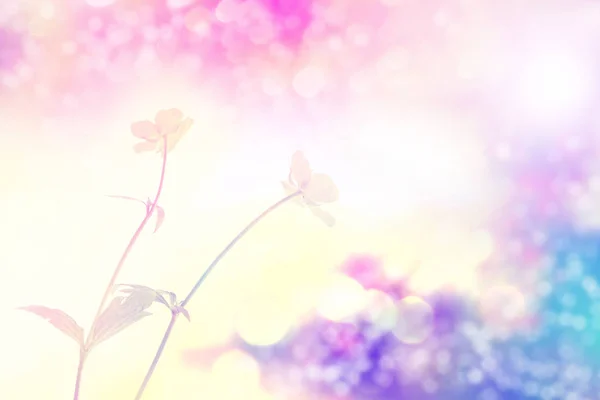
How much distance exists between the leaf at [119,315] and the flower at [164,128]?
130 millimetres

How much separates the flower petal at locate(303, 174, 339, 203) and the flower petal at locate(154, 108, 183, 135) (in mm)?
126

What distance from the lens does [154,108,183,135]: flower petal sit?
1.62ft

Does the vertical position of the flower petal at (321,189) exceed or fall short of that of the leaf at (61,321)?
it exceeds it

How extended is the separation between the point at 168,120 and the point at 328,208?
0.22m

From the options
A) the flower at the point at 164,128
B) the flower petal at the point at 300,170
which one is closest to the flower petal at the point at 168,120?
the flower at the point at 164,128

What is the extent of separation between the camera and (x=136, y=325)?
1.93 ft

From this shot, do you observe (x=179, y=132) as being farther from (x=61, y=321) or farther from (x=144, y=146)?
(x=61, y=321)

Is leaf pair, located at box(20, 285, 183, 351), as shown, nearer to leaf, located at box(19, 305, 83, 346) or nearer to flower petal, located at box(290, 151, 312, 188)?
leaf, located at box(19, 305, 83, 346)

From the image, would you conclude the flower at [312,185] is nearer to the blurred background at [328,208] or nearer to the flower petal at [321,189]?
the flower petal at [321,189]

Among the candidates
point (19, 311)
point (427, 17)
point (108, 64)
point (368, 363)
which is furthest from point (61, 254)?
point (427, 17)

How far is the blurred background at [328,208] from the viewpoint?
1.94 ft

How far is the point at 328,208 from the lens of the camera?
0.65m

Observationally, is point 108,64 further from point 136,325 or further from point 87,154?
point 136,325

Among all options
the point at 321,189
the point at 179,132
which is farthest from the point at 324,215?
the point at 179,132
